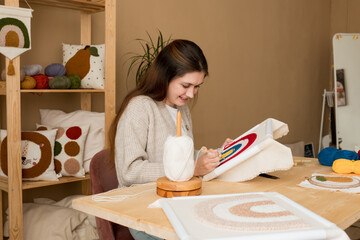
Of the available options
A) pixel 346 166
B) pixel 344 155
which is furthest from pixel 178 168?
pixel 344 155

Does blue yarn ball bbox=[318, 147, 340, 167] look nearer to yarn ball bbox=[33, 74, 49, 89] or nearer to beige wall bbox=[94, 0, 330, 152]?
yarn ball bbox=[33, 74, 49, 89]

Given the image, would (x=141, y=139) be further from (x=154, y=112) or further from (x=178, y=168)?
(x=178, y=168)

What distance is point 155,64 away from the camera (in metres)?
1.86

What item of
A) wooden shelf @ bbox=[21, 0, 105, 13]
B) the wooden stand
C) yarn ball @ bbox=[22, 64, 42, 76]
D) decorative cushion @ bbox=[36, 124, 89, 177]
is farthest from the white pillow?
the wooden stand

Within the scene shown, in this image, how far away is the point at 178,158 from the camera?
4.08ft

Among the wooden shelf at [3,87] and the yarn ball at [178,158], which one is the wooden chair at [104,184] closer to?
the yarn ball at [178,158]

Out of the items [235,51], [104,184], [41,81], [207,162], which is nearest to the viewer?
[207,162]

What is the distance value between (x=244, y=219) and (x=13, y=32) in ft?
5.22

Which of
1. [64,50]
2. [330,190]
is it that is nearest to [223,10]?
[64,50]

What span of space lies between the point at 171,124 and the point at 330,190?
2.39 ft

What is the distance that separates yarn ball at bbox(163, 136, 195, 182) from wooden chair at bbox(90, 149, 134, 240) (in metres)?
0.39

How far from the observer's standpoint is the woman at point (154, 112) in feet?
Answer: 5.26

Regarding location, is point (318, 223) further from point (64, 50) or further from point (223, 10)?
point (223, 10)

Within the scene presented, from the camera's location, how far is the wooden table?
1.08 m
